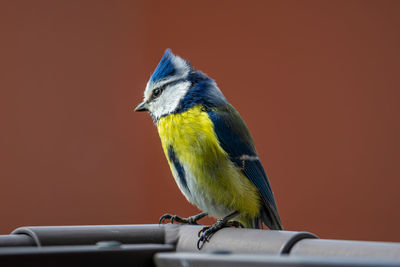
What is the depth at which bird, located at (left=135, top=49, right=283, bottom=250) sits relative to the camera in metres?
1.28

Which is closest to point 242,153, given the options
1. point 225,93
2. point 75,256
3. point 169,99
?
point 169,99

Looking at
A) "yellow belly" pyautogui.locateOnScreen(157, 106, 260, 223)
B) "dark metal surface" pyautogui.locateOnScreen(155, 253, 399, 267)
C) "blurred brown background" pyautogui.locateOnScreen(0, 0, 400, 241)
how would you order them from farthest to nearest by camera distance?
"blurred brown background" pyautogui.locateOnScreen(0, 0, 400, 241), "yellow belly" pyautogui.locateOnScreen(157, 106, 260, 223), "dark metal surface" pyautogui.locateOnScreen(155, 253, 399, 267)

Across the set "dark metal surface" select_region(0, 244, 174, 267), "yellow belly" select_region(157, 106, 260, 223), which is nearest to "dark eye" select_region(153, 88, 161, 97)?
"yellow belly" select_region(157, 106, 260, 223)

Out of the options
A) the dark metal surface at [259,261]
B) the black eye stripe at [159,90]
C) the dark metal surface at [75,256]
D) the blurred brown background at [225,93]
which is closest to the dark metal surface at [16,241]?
the dark metal surface at [75,256]

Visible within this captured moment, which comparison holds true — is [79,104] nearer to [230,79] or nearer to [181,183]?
[230,79]

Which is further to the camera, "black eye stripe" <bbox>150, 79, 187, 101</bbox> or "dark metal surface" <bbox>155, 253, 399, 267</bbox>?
"black eye stripe" <bbox>150, 79, 187, 101</bbox>

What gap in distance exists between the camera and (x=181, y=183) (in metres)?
1.34

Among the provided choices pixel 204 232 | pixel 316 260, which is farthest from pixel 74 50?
pixel 316 260

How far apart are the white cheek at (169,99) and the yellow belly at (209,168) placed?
0.28 feet

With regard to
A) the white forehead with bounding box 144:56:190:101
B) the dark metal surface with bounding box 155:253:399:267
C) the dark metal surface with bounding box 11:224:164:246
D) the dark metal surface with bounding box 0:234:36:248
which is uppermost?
the white forehead with bounding box 144:56:190:101

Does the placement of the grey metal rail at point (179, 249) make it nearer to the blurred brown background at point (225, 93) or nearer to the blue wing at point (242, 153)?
the blue wing at point (242, 153)

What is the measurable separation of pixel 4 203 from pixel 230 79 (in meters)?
1.16

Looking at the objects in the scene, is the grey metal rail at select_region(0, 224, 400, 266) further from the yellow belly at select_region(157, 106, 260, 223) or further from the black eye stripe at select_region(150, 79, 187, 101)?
the black eye stripe at select_region(150, 79, 187, 101)

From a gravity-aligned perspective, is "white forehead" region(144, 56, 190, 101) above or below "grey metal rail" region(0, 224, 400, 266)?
above
